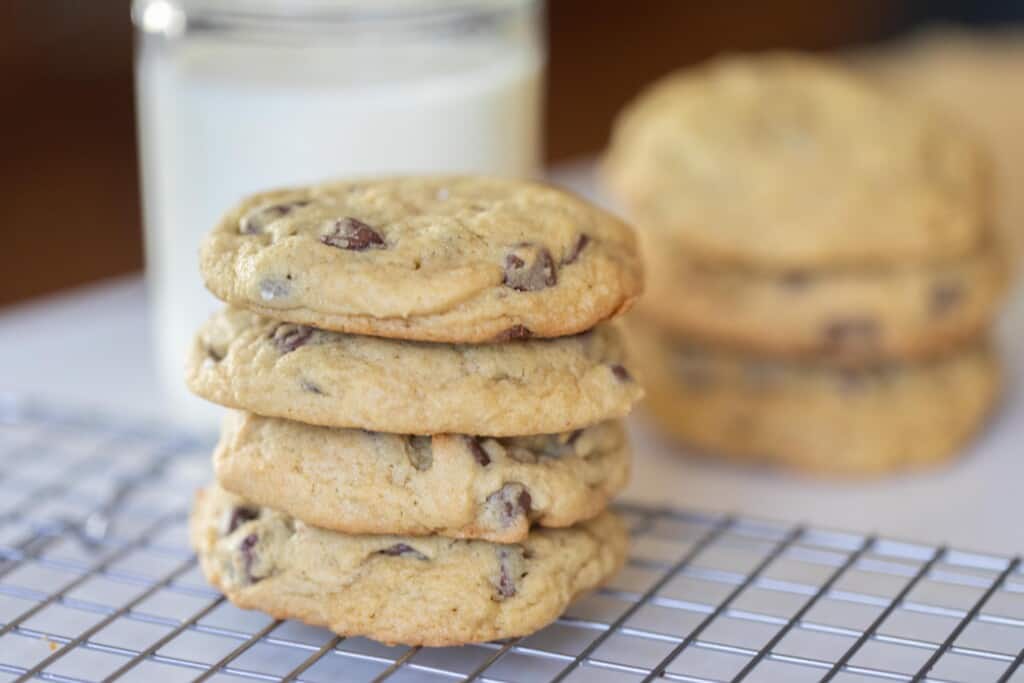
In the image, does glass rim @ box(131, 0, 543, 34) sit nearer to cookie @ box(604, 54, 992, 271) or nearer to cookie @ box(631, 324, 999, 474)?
cookie @ box(604, 54, 992, 271)

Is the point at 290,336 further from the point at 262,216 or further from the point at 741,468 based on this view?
the point at 741,468

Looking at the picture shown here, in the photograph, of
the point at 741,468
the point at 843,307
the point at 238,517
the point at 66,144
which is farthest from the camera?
the point at 66,144

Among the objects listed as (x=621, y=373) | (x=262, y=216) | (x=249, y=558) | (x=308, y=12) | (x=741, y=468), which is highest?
(x=308, y=12)

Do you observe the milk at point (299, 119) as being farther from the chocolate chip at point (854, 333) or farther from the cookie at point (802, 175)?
the chocolate chip at point (854, 333)

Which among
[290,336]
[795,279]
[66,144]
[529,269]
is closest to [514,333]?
[529,269]

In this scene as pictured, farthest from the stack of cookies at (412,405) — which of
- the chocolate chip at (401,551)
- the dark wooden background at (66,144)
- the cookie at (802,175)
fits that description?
the dark wooden background at (66,144)

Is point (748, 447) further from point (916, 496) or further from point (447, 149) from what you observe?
point (447, 149)

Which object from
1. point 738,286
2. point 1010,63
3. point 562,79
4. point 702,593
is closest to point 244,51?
point 738,286
